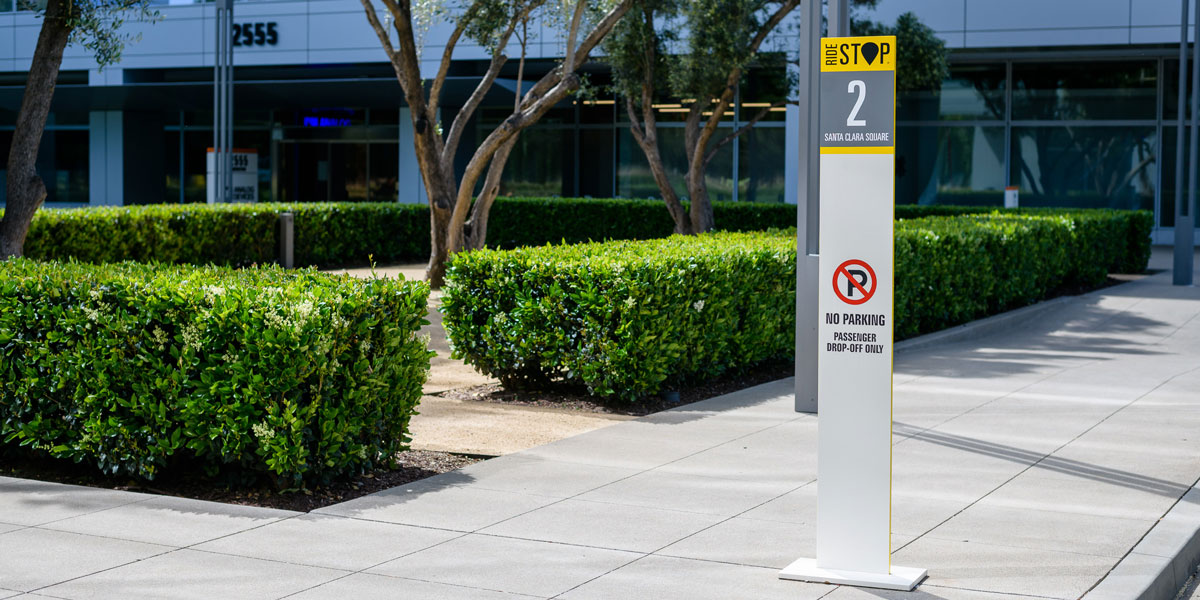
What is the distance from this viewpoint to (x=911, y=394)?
403 inches

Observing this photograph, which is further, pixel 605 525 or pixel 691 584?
pixel 605 525

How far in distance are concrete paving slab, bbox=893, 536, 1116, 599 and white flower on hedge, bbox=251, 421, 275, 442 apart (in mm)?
3080

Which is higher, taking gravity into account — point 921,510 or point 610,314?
point 610,314

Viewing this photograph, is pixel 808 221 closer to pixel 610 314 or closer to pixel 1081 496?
pixel 610 314

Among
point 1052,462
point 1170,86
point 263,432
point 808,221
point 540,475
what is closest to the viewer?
point 263,432

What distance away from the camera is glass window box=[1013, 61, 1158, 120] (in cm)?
2980

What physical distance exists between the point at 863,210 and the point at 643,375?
4262mm

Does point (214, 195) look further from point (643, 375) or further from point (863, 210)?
point (863, 210)

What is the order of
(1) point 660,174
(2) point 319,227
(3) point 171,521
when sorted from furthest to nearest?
1. (2) point 319,227
2. (1) point 660,174
3. (3) point 171,521

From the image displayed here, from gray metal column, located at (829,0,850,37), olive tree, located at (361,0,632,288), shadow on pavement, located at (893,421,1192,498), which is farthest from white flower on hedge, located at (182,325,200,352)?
olive tree, located at (361,0,632,288)

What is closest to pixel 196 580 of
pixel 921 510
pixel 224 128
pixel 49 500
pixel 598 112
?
pixel 49 500

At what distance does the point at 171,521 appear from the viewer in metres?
6.18

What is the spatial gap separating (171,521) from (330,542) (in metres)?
0.89

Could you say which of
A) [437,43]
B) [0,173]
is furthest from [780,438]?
[0,173]
